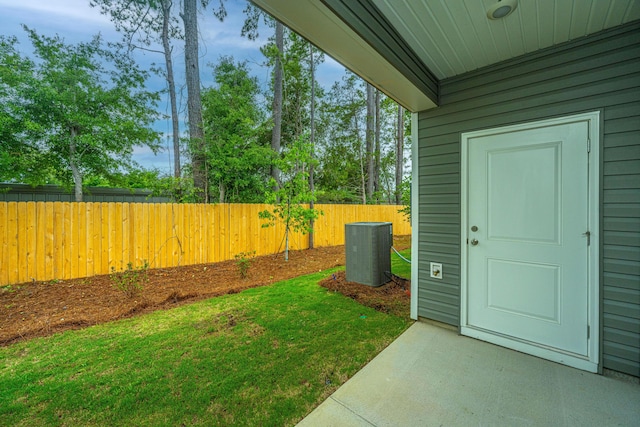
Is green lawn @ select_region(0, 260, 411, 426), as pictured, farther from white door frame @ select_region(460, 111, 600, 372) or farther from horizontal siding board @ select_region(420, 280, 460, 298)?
white door frame @ select_region(460, 111, 600, 372)

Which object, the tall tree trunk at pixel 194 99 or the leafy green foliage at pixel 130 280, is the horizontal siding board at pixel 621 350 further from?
the tall tree trunk at pixel 194 99

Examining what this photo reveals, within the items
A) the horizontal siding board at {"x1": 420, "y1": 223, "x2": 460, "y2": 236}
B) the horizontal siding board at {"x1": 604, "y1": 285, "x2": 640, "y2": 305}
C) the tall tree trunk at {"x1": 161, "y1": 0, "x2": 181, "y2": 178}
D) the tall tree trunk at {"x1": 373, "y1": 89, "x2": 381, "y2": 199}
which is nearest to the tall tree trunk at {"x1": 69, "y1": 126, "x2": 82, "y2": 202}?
the tall tree trunk at {"x1": 161, "y1": 0, "x2": 181, "y2": 178}

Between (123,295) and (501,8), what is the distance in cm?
475

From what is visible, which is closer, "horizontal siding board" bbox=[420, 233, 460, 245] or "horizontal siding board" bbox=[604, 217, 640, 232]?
"horizontal siding board" bbox=[604, 217, 640, 232]

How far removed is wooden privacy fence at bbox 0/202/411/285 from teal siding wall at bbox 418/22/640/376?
170 inches

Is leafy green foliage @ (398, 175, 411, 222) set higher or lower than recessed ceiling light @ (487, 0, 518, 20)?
lower

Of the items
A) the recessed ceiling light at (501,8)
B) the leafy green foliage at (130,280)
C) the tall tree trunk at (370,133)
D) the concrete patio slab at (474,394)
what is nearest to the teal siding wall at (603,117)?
the concrete patio slab at (474,394)

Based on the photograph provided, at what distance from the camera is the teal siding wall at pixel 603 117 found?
5.82 feet

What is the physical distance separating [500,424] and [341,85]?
537 inches

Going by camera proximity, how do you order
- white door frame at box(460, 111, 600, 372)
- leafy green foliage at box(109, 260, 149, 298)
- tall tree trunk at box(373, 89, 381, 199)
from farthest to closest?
tall tree trunk at box(373, 89, 381, 199), leafy green foliage at box(109, 260, 149, 298), white door frame at box(460, 111, 600, 372)

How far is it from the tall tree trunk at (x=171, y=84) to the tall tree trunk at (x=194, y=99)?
1.35 metres

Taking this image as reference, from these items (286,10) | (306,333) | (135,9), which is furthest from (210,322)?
(135,9)

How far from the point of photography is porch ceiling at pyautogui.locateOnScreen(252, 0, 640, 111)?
137 cm

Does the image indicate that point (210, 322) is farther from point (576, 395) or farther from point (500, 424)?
point (576, 395)
